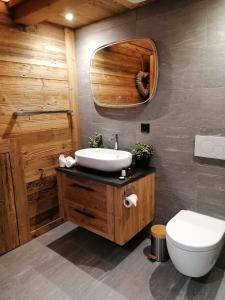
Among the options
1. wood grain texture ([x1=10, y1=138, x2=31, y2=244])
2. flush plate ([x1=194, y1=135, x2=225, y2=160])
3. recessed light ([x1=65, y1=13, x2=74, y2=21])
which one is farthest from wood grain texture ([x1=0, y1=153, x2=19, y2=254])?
flush plate ([x1=194, y1=135, x2=225, y2=160])

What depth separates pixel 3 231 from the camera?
2189 millimetres

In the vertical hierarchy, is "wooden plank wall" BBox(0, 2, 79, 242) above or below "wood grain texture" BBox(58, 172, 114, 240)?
above

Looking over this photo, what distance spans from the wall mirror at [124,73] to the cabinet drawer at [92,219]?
42.8 inches

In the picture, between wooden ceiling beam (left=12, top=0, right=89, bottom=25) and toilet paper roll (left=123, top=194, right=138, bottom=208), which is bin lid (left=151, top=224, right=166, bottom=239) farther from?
wooden ceiling beam (left=12, top=0, right=89, bottom=25)

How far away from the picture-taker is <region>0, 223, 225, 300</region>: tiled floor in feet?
5.71

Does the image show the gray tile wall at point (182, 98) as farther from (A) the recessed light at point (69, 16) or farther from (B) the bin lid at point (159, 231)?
(A) the recessed light at point (69, 16)

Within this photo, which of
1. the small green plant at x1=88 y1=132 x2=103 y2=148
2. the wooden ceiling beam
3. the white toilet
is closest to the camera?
the white toilet

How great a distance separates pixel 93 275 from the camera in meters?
1.94

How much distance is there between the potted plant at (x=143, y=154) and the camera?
213cm

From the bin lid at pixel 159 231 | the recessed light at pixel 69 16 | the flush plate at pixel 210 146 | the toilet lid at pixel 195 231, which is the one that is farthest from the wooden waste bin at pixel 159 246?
the recessed light at pixel 69 16

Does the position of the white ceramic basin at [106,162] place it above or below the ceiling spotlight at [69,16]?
below

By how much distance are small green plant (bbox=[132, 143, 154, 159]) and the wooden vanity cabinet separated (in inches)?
7.4

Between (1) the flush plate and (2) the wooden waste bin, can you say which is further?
(2) the wooden waste bin

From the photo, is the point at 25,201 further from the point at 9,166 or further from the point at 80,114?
the point at 80,114
